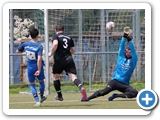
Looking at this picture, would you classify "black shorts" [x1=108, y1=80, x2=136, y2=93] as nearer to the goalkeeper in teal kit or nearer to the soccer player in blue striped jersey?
the goalkeeper in teal kit

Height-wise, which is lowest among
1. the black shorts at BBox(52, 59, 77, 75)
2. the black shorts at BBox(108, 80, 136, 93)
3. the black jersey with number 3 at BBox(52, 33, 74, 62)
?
the black shorts at BBox(108, 80, 136, 93)

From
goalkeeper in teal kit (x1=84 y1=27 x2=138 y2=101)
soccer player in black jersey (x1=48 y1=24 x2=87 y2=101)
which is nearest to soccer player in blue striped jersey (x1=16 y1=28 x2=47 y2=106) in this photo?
soccer player in black jersey (x1=48 y1=24 x2=87 y2=101)

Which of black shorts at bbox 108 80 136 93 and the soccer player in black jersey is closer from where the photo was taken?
the soccer player in black jersey

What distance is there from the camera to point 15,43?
15023 mm

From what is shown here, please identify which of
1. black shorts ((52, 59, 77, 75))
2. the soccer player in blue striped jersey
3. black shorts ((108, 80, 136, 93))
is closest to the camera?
the soccer player in blue striped jersey

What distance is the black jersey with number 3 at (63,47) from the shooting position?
30.8 feet

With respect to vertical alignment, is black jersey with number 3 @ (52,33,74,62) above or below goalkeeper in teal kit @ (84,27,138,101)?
above

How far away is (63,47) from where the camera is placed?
9.45m

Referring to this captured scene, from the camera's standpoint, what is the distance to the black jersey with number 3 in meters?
9.39

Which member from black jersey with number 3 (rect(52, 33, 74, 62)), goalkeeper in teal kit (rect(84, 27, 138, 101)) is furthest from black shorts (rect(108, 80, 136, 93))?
A: black jersey with number 3 (rect(52, 33, 74, 62))

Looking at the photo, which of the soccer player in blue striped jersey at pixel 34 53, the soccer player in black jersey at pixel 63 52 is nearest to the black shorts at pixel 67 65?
the soccer player in black jersey at pixel 63 52

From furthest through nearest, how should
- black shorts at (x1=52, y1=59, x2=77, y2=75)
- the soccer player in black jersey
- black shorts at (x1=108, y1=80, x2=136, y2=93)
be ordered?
black shorts at (x1=108, y1=80, x2=136, y2=93), black shorts at (x1=52, y1=59, x2=77, y2=75), the soccer player in black jersey
